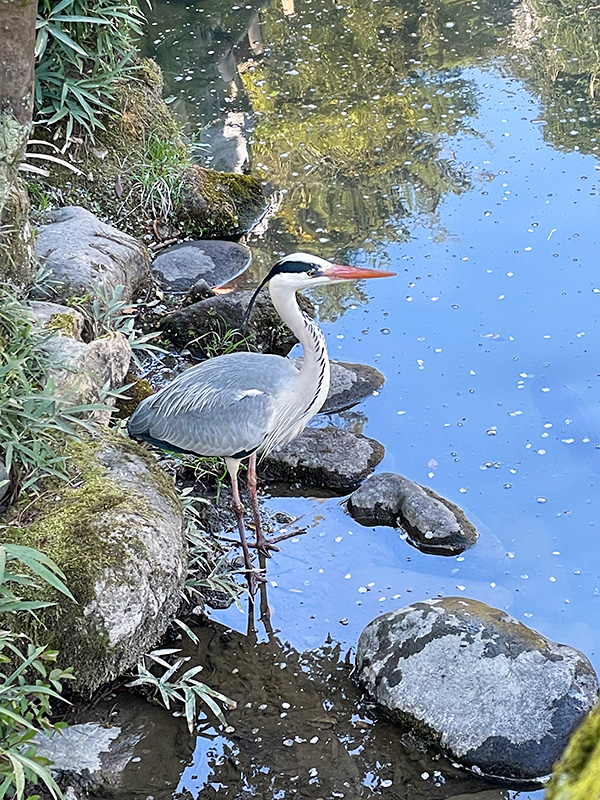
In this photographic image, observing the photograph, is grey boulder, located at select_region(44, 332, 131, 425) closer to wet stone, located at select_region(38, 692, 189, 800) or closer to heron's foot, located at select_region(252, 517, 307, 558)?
heron's foot, located at select_region(252, 517, 307, 558)

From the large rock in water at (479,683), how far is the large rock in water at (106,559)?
817 mm

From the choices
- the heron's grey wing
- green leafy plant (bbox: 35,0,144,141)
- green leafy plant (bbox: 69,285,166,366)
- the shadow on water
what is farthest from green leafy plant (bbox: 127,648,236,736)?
green leafy plant (bbox: 35,0,144,141)

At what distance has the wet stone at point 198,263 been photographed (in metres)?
5.95

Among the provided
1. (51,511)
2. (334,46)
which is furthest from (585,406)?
(334,46)

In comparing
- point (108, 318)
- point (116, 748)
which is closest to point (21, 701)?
point (116, 748)

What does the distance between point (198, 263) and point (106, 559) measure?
3.19m

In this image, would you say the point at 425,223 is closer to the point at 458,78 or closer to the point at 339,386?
the point at 339,386

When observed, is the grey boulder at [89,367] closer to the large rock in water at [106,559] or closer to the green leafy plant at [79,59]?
the large rock in water at [106,559]

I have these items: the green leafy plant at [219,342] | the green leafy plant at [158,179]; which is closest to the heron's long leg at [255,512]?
the green leafy plant at [219,342]

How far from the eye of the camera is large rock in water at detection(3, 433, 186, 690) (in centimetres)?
312

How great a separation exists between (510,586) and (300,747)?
1136 millimetres

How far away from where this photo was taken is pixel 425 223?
21.1ft

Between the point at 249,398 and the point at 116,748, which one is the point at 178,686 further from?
the point at 249,398

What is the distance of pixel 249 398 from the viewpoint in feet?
12.6
